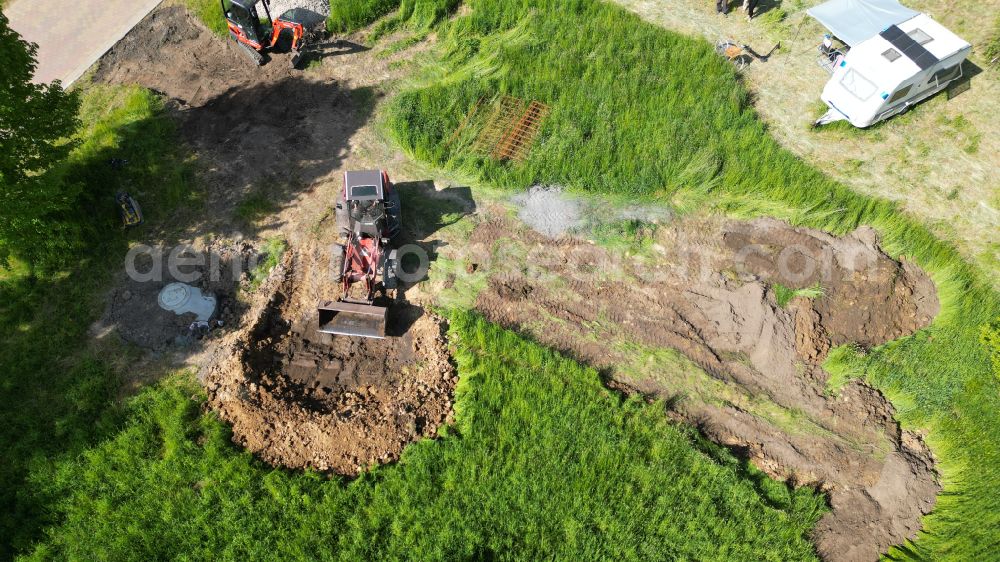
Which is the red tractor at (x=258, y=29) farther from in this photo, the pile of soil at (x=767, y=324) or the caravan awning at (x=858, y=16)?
the caravan awning at (x=858, y=16)

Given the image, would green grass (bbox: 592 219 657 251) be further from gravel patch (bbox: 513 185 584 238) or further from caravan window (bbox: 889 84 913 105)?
caravan window (bbox: 889 84 913 105)

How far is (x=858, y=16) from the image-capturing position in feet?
56.0

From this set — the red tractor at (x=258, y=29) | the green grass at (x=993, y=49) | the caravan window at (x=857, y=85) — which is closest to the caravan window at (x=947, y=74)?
the green grass at (x=993, y=49)

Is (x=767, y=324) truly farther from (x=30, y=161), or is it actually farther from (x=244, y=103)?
(x=30, y=161)

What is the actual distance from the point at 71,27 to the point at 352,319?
14448 millimetres

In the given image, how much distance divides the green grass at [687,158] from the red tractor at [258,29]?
3.74 meters

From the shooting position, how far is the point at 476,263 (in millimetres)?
14023

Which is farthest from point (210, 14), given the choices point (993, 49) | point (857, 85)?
point (993, 49)

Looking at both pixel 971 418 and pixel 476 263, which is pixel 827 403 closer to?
pixel 971 418

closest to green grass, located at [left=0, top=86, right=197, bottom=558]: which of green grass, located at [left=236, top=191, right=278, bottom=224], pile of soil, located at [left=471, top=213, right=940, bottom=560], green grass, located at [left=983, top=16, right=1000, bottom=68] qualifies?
green grass, located at [left=236, top=191, right=278, bottom=224]

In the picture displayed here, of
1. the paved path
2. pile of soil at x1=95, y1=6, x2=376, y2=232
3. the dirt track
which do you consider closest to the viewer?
the dirt track

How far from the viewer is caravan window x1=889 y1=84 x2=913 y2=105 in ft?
51.6

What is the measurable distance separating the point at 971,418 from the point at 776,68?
10.8 metres

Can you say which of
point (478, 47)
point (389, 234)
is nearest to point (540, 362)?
point (389, 234)
